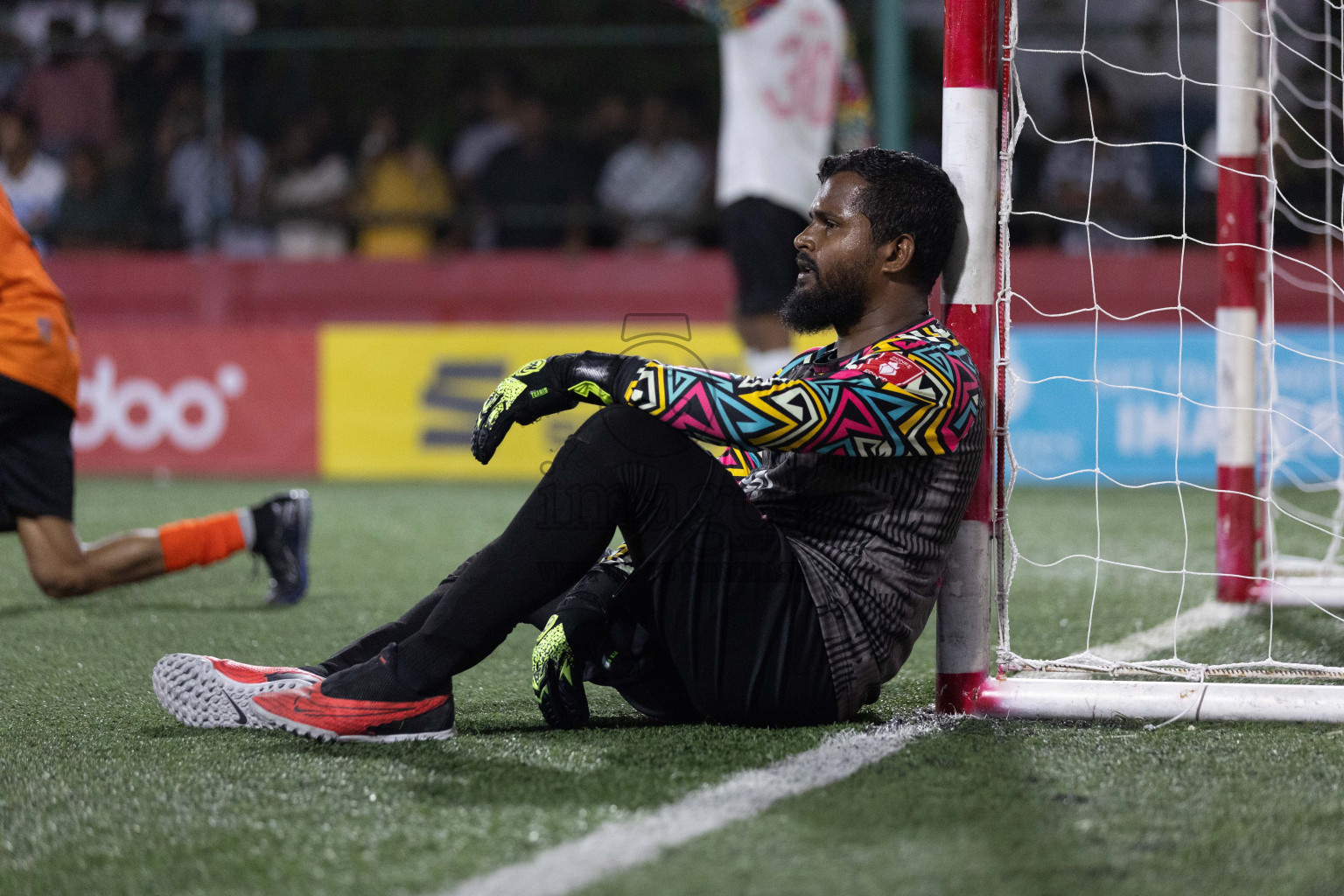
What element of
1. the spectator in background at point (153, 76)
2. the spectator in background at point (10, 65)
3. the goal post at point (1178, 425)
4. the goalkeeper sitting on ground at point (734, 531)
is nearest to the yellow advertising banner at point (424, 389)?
the spectator in background at point (153, 76)

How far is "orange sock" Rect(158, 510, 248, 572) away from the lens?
13.7ft

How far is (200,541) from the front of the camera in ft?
13.9

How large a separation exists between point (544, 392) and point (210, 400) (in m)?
6.66

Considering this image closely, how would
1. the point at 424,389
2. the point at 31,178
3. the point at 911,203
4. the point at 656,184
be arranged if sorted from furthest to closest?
the point at 31,178, the point at 656,184, the point at 424,389, the point at 911,203

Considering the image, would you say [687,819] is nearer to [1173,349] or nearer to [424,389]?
[1173,349]

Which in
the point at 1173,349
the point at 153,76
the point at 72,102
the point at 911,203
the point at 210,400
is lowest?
the point at 210,400

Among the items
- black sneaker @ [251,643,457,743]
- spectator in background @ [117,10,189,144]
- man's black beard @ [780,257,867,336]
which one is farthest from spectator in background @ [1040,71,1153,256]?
black sneaker @ [251,643,457,743]

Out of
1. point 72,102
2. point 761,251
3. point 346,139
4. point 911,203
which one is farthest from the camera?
point 346,139

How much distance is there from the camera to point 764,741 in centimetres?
266

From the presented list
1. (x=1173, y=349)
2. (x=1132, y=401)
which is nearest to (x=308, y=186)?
(x=1132, y=401)

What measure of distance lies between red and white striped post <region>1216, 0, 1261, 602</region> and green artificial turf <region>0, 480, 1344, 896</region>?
539mm

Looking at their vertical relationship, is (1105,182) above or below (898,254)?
above

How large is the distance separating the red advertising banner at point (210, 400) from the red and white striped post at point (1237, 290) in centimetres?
582

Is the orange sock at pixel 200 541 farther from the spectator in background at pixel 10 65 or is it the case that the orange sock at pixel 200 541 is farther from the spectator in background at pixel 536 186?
the spectator in background at pixel 10 65
